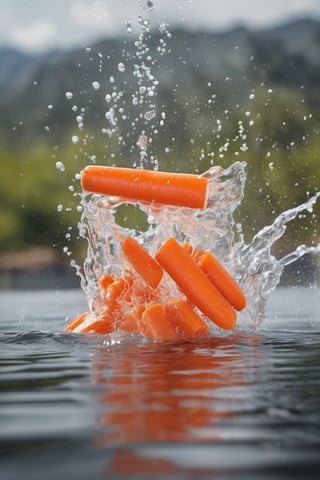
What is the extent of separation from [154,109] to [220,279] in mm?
36819

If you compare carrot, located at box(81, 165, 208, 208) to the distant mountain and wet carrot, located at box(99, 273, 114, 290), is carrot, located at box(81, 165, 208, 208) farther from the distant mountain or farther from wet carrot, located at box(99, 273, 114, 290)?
the distant mountain

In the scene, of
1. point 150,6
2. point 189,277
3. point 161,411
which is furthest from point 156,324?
point 150,6

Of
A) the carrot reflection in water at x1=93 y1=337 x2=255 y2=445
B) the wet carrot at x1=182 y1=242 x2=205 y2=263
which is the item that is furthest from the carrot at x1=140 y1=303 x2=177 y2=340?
the wet carrot at x1=182 y1=242 x2=205 y2=263

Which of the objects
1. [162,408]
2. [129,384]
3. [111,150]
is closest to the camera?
[162,408]

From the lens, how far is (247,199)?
1852 inches

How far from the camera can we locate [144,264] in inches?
303

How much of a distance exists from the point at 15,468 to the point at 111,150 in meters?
58.4

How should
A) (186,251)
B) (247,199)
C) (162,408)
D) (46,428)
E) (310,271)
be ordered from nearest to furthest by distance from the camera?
1. (46,428)
2. (162,408)
3. (186,251)
4. (310,271)
5. (247,199)

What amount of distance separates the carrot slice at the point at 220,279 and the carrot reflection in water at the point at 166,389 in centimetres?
74

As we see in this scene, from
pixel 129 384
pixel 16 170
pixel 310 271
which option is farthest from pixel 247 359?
pixel 16 170

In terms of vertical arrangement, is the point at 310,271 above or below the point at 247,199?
below

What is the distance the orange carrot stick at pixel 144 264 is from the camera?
25.1ft

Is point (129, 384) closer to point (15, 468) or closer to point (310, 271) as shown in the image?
point (15, 468)

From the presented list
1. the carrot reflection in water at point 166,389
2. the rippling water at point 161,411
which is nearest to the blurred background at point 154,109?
the carrot reflection in water at point 166,389
